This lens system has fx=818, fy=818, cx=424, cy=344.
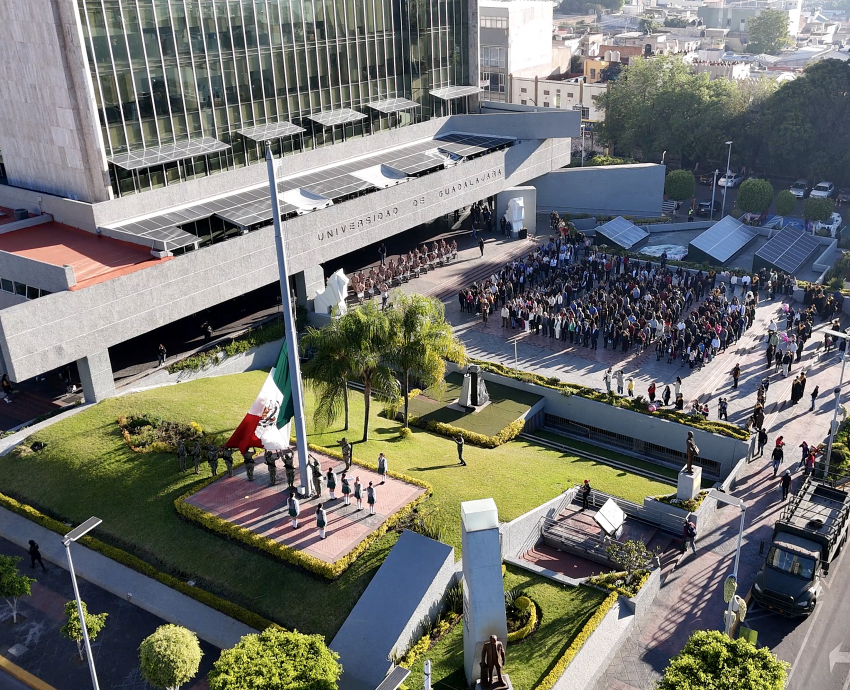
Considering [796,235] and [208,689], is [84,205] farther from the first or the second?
[796,235]

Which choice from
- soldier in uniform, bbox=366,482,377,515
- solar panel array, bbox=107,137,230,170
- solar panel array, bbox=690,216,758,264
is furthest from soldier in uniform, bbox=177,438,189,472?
solar panel array, bbox=690,216,758,264

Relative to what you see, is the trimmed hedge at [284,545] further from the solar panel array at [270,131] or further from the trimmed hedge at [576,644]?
the solar panel array at [270,131]

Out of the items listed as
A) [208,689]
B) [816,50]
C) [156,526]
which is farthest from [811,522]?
[816,50]

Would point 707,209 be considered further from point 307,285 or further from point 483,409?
point 483,409

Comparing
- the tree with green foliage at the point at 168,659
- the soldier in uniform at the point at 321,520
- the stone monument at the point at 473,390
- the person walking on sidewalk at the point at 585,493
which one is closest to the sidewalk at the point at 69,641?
the tree with green foliage at the point at 168,659

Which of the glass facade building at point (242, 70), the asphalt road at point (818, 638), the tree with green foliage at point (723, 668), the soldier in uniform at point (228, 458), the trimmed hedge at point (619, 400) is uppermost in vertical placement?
the glass facade building at point (242, 70)

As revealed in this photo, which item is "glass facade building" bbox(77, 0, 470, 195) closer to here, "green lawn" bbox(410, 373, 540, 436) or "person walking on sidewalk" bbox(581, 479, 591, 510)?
"green lawn" bbox(410, 373, 540, 436)

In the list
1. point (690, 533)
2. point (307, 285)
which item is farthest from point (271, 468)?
point (307, 285)
